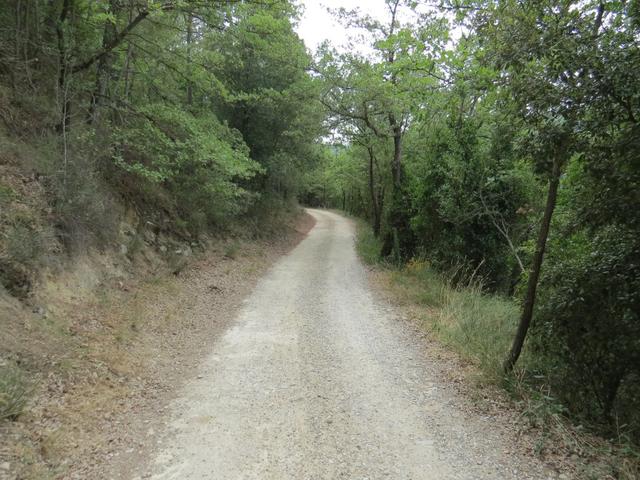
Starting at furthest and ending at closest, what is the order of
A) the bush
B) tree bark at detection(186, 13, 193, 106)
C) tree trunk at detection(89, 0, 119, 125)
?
tree bark at detection(186, 13, 193, 106)
tree trunk at detection(89, 0, 119, 125)
the bush

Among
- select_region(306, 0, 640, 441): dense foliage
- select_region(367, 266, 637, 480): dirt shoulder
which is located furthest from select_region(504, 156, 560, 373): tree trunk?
select_region(367, 266, 637, 480): dirt shoulder

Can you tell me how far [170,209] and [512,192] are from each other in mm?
9489

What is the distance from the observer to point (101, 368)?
4.84m

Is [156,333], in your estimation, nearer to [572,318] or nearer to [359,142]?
[572,318]

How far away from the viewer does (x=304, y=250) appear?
57.2ft

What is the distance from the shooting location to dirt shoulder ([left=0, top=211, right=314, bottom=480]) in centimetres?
341

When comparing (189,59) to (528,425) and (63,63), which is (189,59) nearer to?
(63,63)

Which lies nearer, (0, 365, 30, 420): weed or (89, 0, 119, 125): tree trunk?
(0, 365, 30, 420): weed

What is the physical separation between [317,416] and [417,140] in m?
12.3

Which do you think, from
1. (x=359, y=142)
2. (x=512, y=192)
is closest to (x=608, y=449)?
(x=512, y=192)

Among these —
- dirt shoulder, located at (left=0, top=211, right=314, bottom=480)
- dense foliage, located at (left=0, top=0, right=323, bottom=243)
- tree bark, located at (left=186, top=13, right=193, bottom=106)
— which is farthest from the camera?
tree bark, located at (left=186, top=13, right=193, bottom=106)

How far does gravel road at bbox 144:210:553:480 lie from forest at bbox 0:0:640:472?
4.39 feet

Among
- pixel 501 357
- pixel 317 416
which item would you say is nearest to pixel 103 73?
pixel 317 416

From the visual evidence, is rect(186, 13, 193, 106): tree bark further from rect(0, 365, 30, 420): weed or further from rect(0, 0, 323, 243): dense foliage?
rect(0, 365, 30, 420): weed
